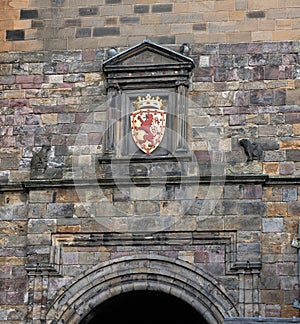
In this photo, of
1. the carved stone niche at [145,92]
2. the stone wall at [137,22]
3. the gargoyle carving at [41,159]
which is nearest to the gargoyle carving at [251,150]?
the carved stone niche at [145,92]

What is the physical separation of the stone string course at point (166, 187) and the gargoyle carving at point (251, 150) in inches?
2.4

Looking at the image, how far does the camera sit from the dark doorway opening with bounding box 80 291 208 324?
12695 mm

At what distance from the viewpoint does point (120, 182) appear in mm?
12805

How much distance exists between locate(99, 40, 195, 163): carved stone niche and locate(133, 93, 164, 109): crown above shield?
0.11ft

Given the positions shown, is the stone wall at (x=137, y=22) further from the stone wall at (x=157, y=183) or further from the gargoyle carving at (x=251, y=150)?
the gargoyle carving at (x=251, y=150)

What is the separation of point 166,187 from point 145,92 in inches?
45.6

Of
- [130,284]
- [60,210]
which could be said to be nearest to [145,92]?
[60,210]

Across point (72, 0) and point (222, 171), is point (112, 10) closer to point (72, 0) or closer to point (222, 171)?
point (72, 0)

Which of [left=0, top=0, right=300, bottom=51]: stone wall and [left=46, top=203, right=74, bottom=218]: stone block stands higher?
[left=0, top=0, right=300, bottom=51]: stone wall

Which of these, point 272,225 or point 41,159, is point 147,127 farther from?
point 272,225

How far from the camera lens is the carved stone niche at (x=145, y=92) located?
42.3 ft

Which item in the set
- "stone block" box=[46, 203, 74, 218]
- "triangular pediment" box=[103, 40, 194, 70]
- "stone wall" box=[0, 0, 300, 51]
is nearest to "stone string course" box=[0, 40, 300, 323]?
"stone block" box=[46, 203, 74, 218]

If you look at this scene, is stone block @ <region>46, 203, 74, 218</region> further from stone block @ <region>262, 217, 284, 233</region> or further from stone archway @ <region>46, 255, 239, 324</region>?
stone block @ <region>262, 217, 284, 233</region>

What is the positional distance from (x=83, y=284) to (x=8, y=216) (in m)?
1.21
